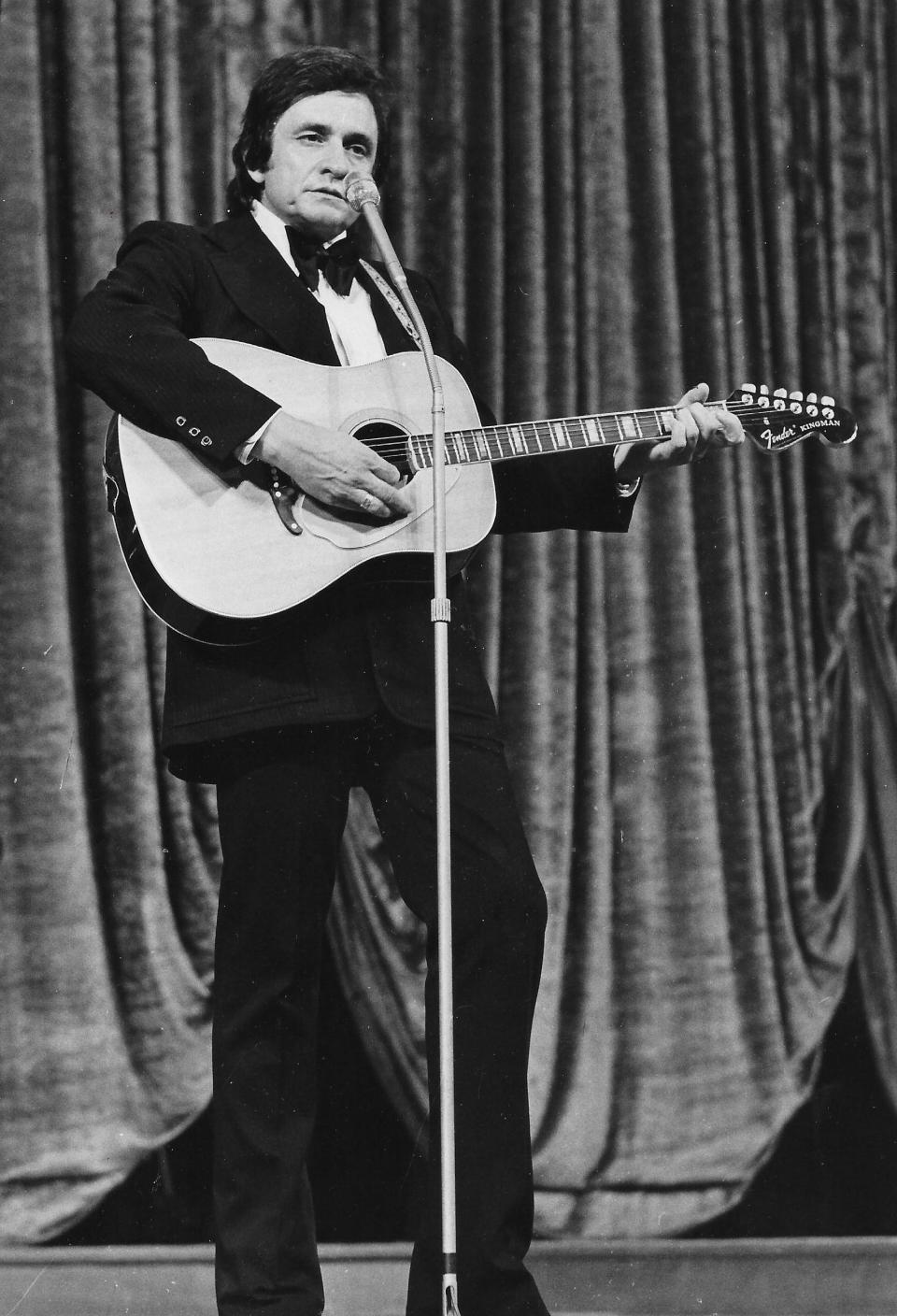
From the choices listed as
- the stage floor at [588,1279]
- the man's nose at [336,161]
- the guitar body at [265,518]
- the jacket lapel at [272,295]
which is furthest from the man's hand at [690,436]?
the stage floor at [588,1279]

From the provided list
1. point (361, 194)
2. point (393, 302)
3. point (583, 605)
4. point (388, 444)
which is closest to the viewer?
point (361, 194)

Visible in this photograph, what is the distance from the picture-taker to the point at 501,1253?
1.81 metres

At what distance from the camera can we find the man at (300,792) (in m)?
1.89

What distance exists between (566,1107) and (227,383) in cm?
154

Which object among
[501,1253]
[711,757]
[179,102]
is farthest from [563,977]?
[179,102]

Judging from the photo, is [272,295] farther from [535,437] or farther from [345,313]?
[535,437]

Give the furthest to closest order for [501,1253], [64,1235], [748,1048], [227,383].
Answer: [748,1048]
[64,1235]
[227,383]
[501,1253]

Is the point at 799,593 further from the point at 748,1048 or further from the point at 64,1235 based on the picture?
the point at 64,1235

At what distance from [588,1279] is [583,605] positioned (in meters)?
1.22

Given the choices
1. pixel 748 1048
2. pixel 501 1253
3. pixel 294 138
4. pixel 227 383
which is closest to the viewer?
pixel 501 1253

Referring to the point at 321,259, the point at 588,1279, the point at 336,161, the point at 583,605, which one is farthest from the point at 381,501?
the point at 588,1279

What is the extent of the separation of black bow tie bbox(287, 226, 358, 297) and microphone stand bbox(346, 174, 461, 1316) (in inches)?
13.9

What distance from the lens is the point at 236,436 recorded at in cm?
194

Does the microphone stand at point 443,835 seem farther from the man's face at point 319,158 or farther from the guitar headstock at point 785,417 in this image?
the guitar headstock at point 785,417
